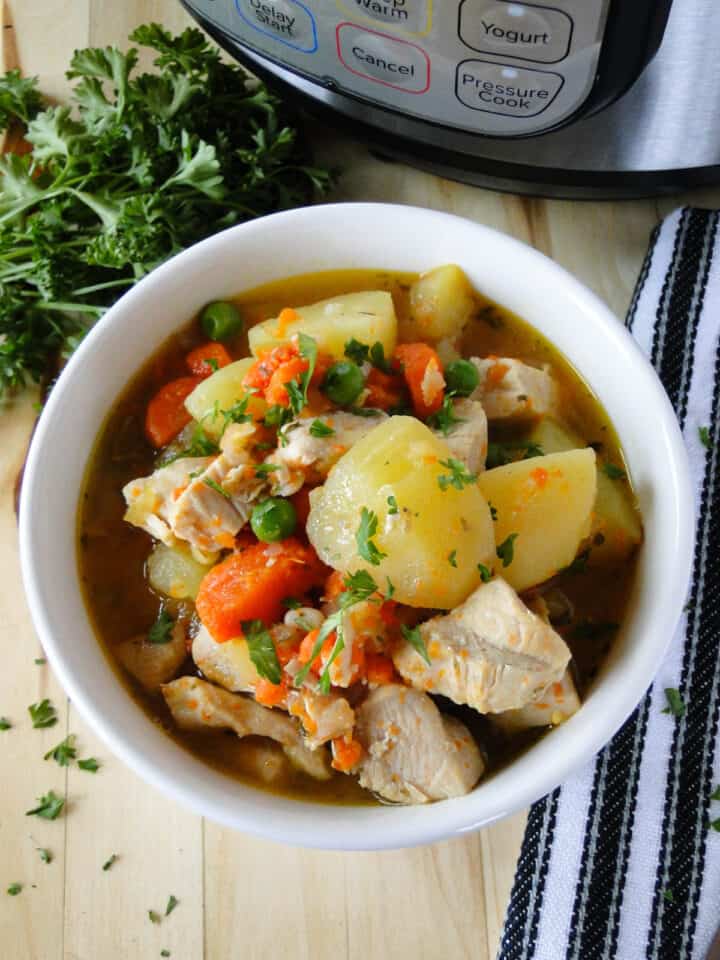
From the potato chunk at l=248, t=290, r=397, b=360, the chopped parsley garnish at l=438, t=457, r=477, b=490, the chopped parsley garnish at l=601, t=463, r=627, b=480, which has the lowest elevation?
the chopped parsley garnish at l=601, t=463, r=627, b=480

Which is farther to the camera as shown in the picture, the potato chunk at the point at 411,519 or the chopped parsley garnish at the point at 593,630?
the chopped parsley garnish at the point at 593,630

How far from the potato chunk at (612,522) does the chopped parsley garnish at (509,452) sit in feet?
0.11

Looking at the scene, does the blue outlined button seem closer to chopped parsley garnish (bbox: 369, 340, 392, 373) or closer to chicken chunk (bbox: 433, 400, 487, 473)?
chopped parsley garnish (bbox: 369, 340, 392, 373)

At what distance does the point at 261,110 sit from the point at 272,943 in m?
1.78

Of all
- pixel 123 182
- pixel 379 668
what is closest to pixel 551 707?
pixel 379 668

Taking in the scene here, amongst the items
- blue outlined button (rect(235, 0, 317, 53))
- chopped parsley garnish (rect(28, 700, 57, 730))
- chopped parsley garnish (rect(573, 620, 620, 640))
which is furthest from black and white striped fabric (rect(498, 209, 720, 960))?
blue outlined button (rect(235, 0, 317, 53))

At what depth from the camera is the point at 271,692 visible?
165 centimetres

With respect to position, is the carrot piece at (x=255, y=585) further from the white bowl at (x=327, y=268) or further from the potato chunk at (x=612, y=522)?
the potato chunk at (x=612, y=522)

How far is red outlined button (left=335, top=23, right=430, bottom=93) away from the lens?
177cm

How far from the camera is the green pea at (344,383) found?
5.76ft

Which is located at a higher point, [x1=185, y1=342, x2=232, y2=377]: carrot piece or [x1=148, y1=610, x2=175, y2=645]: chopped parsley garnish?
[x1=185, y1=342, x2=232, y2=377]: carrot piece

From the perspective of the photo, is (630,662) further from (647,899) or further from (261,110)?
(261,110)

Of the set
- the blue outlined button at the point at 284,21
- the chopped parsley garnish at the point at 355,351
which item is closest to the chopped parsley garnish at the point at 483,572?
the chopped parsley garnish at the point at 355,351

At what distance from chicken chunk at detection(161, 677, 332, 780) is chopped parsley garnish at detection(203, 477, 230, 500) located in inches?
12.3
